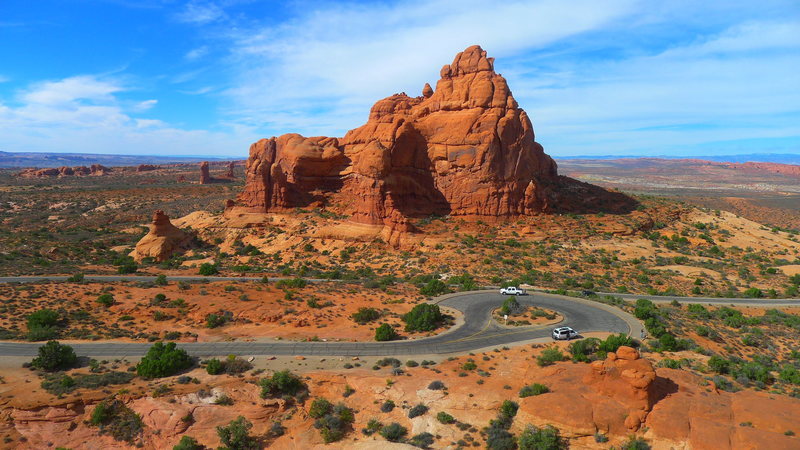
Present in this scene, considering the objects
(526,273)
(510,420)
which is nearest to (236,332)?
(510,420)

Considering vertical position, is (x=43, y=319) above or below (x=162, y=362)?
above

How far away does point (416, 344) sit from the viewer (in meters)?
31.7

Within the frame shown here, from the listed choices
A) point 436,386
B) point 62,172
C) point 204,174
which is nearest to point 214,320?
point 436,386

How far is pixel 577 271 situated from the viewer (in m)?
52.2

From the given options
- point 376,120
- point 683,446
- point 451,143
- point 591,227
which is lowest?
point 683,446

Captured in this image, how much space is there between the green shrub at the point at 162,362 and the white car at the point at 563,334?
1047 inches

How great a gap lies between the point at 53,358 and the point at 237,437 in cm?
1427

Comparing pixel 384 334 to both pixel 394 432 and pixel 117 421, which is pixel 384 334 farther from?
pixel 117 421

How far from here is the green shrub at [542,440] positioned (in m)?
20.3

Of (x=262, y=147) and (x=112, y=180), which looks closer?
(x=262, y=147)

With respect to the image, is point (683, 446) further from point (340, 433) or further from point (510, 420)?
point (340, 433)

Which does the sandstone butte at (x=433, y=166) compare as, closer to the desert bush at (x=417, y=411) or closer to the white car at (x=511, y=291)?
the white car at (x=511, y=291)

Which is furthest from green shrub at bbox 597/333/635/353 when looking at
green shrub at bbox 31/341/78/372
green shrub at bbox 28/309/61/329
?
green shrub at bbox 28/309/61/329

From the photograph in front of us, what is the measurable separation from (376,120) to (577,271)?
139 ft
